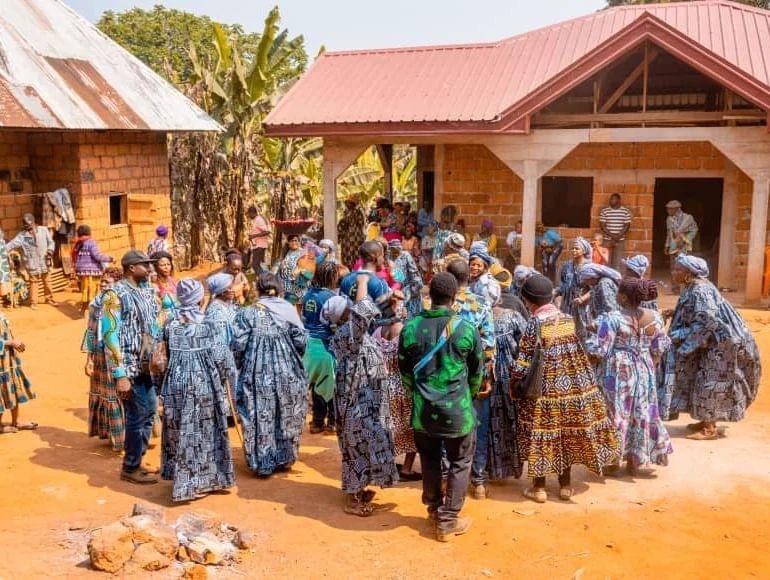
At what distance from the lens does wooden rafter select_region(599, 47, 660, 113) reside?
1241cm

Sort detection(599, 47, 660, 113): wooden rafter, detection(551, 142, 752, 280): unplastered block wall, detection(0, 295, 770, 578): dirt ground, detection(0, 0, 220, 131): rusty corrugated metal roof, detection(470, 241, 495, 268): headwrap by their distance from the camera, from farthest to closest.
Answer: detection(551, 142, 752, 280): unplastered block wall → detection(599, 47, 660, 113): wooden rafter → detection(0, 0, 220, 131): rusty corrugated metal roof → detection(470, 241, 495, 268): headwrap → detection(0, 295, 770, 578): dirt ground

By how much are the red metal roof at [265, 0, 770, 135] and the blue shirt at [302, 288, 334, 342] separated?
6.99 meters

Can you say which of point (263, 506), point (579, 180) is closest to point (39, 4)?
point (579, 180)

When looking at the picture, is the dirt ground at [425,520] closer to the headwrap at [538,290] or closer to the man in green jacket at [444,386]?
the man in green jacket at [444,386]

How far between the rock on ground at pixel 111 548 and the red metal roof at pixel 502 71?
947 cm

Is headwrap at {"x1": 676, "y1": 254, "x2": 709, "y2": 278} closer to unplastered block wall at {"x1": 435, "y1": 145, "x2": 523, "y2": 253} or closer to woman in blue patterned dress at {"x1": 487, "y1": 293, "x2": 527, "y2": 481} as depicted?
woman in blue patterned dress at {"x1": 487, "y1": 293, "x2": 527, "y2": 481}

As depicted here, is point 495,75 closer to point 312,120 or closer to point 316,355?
point 312,120

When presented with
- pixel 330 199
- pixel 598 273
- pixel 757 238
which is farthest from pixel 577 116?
pixel 598 273

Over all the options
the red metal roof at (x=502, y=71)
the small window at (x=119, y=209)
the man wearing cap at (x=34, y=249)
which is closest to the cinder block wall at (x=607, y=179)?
the red metal roof at (x=502, y=71)

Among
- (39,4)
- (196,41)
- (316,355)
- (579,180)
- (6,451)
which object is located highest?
(196,41)

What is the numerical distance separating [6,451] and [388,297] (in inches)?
137

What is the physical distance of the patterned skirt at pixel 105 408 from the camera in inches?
253

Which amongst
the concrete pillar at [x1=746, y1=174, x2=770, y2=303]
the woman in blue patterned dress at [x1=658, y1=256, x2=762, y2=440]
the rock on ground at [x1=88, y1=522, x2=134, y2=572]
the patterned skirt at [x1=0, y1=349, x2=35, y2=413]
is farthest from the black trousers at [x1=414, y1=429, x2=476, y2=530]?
the concrete pillar at [x1=746, y1=174, x2=770, y2=303]

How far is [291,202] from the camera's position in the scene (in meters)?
18.0
